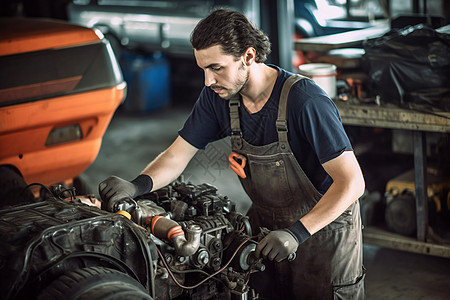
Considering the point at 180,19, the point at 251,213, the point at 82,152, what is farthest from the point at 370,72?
the point at 180,19

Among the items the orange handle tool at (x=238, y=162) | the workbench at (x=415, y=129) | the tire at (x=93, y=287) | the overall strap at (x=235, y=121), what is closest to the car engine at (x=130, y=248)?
the tire at (x=93, y=287)

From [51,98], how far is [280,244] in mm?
1839

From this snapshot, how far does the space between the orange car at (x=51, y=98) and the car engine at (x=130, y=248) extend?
1045 mm

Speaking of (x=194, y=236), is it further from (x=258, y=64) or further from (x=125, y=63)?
(x=125, y=63)

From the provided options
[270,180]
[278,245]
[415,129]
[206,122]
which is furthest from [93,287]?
[415,129]

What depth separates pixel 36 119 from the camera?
3.40 m

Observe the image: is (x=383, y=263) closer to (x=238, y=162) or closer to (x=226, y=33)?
(x=238, y=162)

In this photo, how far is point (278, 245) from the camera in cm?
217

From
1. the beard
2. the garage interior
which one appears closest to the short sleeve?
the beard

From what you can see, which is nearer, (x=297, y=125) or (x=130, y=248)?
(x=130, y=248)

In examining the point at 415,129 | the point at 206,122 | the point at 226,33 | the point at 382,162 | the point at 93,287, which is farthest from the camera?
the point at 382,162

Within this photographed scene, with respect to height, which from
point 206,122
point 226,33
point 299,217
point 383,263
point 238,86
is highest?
point 226,33

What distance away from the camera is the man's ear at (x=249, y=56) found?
7.95 feet

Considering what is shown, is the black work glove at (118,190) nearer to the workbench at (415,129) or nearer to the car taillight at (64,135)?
the car taillight at (64,135)
